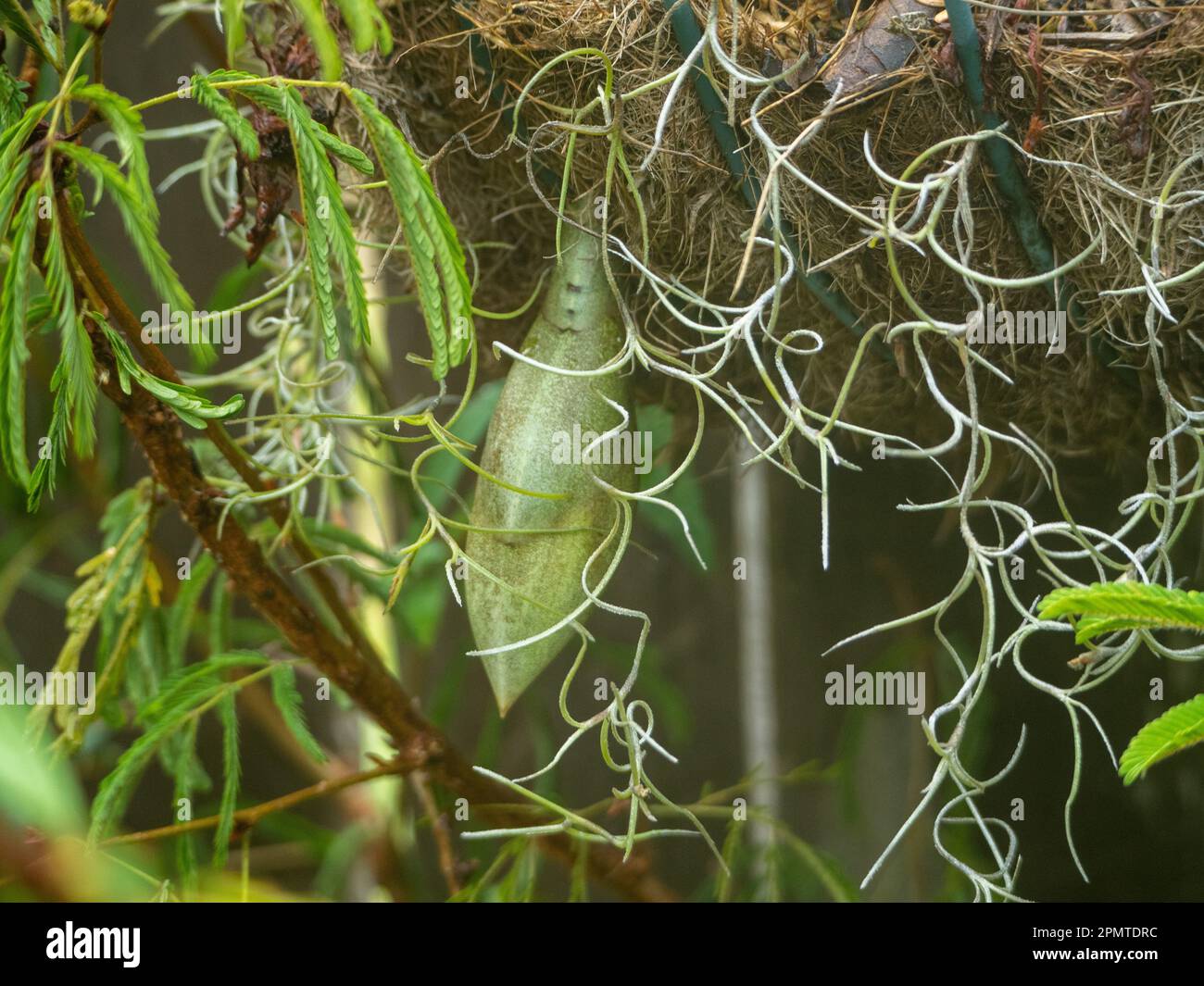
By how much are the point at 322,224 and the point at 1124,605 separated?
0.30 m

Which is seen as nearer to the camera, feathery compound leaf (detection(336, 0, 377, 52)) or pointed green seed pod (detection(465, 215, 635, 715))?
feathery compound leaf (detection(336, 0, 377, 52))

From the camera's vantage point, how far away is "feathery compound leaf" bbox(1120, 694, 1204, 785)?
0.34 meters

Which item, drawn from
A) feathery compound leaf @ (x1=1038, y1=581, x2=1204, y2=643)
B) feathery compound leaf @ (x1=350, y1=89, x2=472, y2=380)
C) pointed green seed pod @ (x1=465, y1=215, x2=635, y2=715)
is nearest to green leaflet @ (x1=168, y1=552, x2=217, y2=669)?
pointed green seed pod @ (x1=465, y1=215, x2=635, y2=715)

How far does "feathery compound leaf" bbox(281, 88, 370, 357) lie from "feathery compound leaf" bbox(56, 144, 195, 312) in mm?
56

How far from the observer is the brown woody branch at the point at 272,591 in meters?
0.45

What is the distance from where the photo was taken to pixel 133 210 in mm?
354

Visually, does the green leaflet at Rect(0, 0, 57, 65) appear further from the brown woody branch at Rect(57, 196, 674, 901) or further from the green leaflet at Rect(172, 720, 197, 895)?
the green leaflet at Rect(172, 720, 197, 895)

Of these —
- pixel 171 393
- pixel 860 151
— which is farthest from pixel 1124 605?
pixel 171 393

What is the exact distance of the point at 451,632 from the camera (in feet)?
2.74

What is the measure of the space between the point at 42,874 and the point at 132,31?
58 cm

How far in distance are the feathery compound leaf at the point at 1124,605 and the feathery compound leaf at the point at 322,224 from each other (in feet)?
0.80

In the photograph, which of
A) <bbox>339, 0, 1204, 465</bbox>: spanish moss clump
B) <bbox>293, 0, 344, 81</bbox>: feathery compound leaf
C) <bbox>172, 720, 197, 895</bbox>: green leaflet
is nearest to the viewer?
<bbox>293, 0, 344, 81</bbox>: feathery compound leaf

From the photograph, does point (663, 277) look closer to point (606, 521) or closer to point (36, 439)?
point (606, 521)

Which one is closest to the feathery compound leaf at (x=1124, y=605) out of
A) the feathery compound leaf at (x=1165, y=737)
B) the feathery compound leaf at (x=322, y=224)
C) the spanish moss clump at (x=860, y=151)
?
the feathery compound leaf at (x=1165, y=737)
